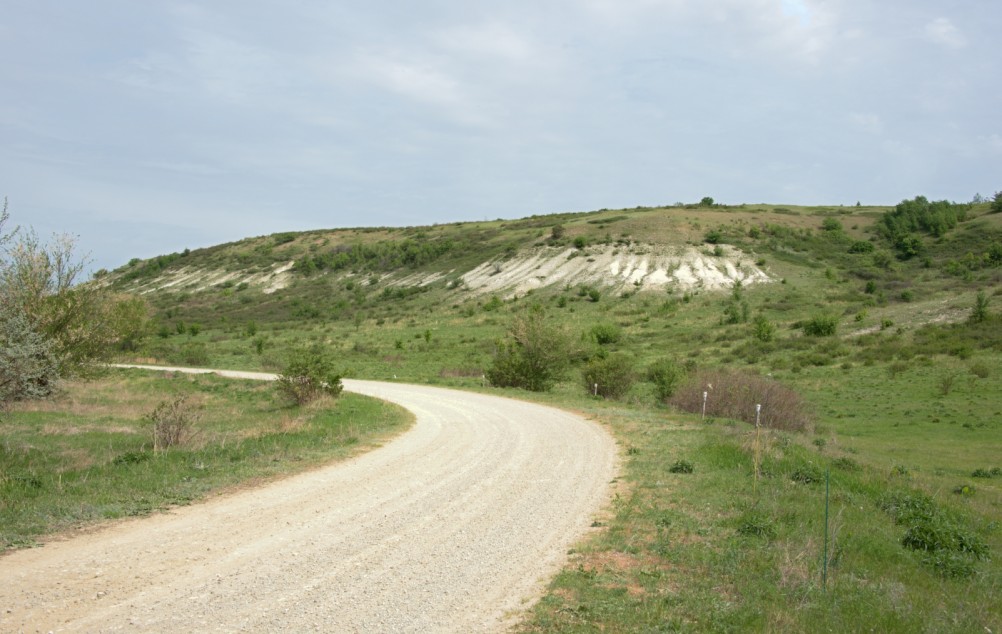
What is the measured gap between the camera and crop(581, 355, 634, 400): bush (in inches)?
1261

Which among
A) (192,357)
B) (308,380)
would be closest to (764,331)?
(308,380)

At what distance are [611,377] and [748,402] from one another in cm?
749

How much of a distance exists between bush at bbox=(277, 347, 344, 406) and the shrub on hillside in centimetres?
1371

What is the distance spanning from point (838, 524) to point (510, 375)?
25.5 metres

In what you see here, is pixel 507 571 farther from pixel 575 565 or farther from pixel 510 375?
pixel 510 375

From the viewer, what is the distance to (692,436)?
59.7 ft

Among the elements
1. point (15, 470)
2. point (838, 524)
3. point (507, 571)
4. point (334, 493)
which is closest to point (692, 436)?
point (838, 524)

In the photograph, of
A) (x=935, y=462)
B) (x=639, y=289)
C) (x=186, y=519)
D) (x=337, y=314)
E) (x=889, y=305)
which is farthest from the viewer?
(x=337, y=314)

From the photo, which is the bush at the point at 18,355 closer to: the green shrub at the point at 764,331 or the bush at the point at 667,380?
the bush at the point at 667,380

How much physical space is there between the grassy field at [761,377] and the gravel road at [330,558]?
2.54 feet

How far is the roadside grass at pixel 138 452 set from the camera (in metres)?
9.31

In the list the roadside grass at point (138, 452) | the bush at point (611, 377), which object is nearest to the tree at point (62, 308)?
the roadside grass at point (138, 452)

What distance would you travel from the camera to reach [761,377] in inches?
1160

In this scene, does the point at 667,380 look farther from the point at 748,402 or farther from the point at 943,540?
the point at 943,540
